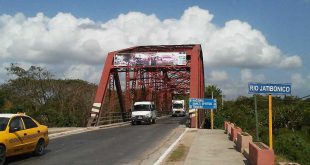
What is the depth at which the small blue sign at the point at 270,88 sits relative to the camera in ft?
40.6

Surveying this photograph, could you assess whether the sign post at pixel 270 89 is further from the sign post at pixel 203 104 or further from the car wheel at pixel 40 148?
the sign post at pixel 203 104

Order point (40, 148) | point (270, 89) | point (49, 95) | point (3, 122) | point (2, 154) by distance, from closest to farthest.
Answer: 1. point (2, 154)
2. point (270, 89)
3. point (3, 122)
4. point (40, 148)
5. point (49, 95)

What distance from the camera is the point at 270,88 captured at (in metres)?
12.6

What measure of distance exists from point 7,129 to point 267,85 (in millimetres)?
7416

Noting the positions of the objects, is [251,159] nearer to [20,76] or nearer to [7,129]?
[7,129]

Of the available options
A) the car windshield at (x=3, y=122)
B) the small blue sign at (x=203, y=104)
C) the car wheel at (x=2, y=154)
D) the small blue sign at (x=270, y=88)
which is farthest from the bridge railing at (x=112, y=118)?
the small blue sign at (x=270, y=88)

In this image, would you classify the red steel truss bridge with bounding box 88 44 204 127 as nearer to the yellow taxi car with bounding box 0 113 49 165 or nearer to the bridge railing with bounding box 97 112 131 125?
the bridge railing with bounding box 97 112 131 125

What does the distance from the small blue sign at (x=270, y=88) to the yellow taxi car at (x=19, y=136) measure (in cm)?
681

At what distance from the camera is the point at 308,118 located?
37469 millimetres

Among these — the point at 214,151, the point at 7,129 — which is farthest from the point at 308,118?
the point at 7,129

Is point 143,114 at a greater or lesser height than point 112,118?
greater

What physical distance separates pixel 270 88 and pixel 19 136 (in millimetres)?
7314

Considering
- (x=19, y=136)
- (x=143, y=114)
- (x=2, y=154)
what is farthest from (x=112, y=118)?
(x=2, y=154)

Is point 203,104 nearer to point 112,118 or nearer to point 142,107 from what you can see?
point 142,107
